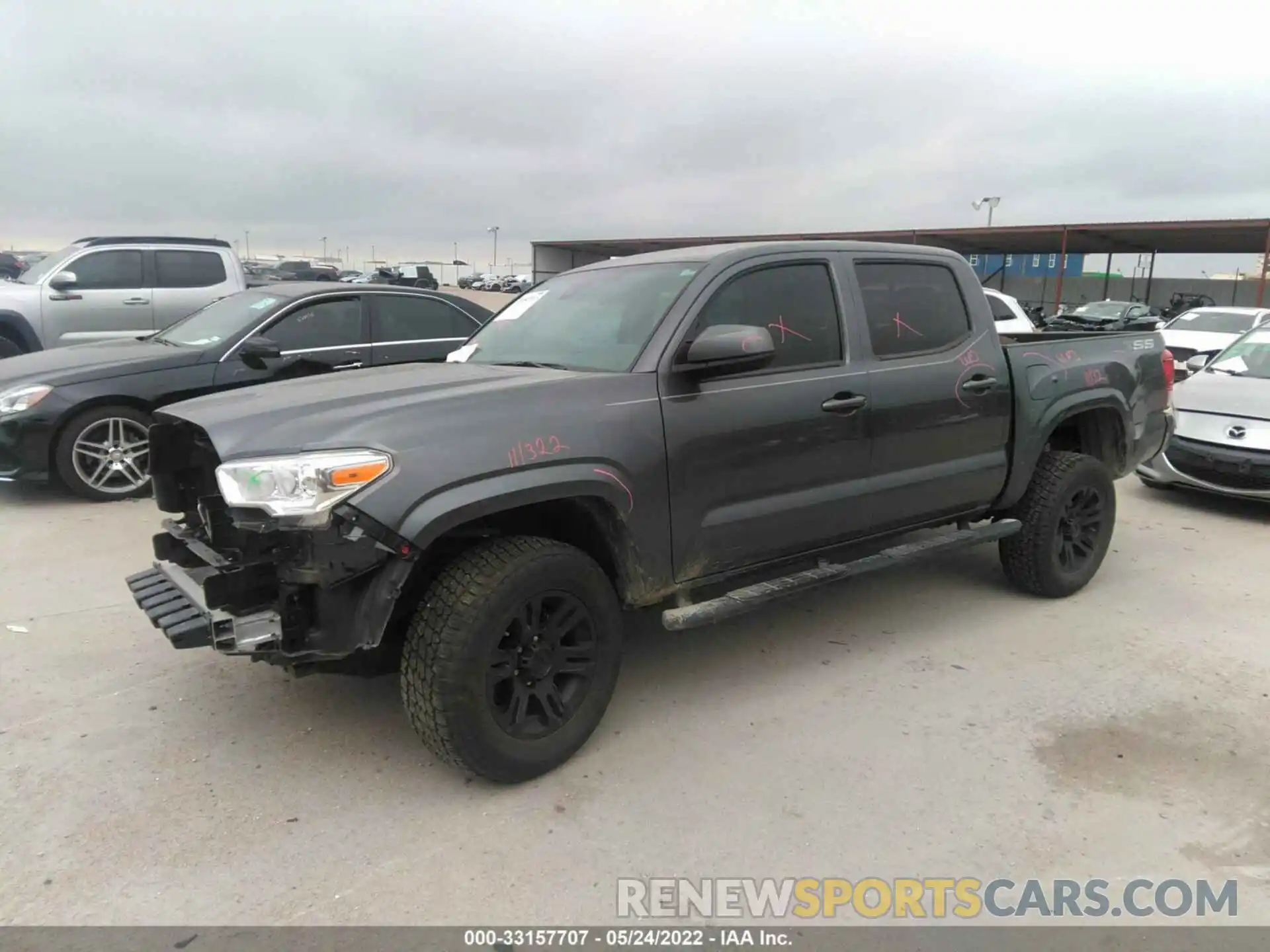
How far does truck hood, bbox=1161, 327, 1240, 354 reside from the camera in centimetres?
1448

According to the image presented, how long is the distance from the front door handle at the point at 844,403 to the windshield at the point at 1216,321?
47.5 ft

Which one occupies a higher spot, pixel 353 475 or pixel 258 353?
pixel 258 353

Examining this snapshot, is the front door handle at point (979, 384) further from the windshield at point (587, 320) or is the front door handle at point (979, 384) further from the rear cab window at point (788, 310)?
the windshield at point (587, 320)

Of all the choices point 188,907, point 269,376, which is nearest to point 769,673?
point 188,907

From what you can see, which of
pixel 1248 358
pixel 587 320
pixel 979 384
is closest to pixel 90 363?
pixel 587 320

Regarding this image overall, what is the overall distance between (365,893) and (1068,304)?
128ft

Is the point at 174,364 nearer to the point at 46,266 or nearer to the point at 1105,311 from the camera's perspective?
the point at 46,266

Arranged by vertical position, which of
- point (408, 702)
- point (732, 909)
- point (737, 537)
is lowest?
point (732, 909)

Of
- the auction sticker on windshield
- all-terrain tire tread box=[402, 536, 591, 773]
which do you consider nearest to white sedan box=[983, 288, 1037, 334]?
the auction sticker on windshield

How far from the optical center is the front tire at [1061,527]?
464 cm

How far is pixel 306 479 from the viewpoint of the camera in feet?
8.70

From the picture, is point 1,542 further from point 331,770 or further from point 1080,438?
point 1080,438

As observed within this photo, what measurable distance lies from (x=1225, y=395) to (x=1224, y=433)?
429 mm

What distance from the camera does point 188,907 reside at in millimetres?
2438
